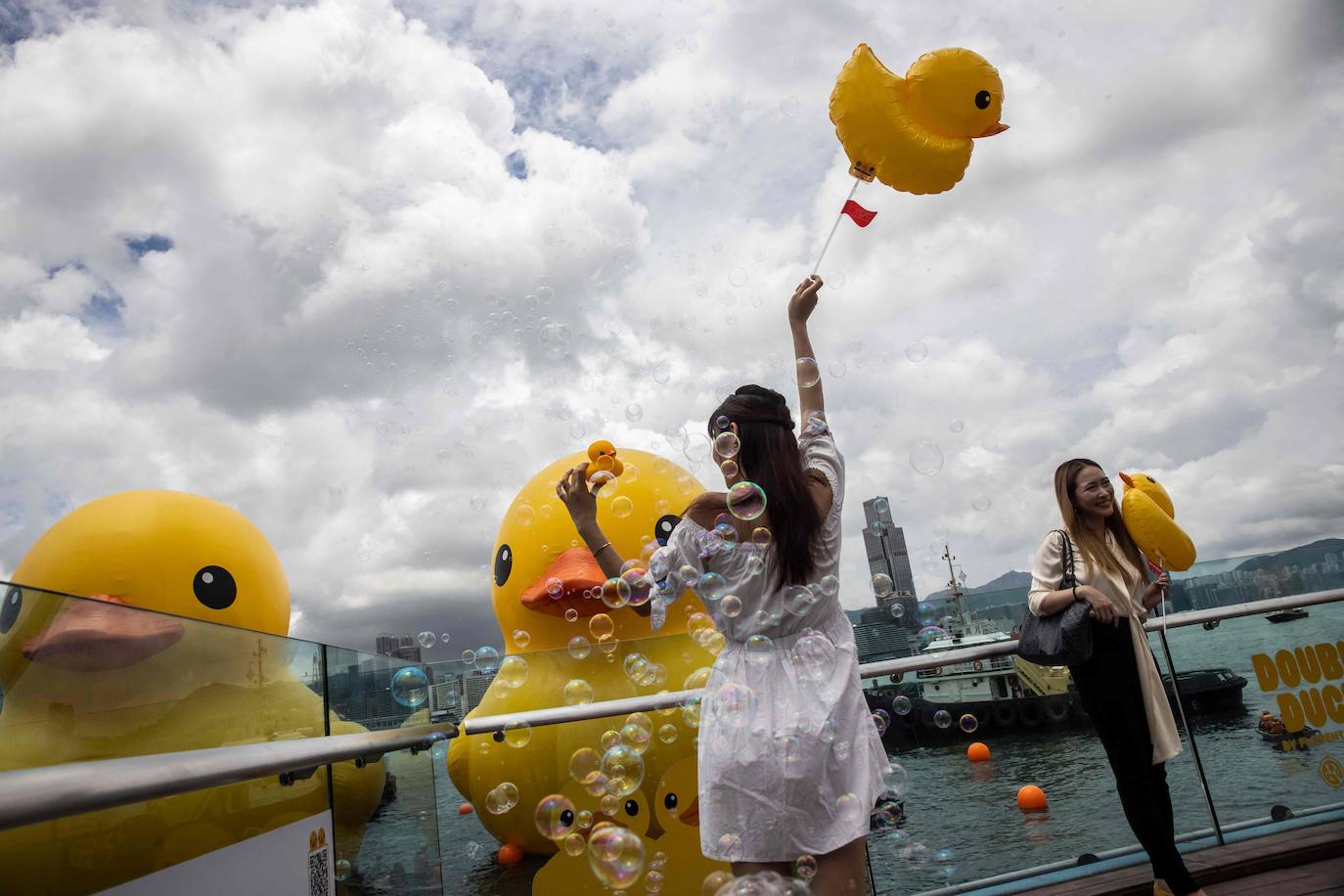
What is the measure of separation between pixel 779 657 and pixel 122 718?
1.27m

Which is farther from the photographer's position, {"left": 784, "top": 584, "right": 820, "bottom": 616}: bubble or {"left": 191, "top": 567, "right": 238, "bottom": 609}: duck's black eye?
{"left": 191, "top": 567, "right": 238, "bottom": 609}: duck's black eye

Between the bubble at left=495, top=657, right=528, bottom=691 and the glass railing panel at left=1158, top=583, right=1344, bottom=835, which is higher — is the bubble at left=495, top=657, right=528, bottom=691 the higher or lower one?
the higher one

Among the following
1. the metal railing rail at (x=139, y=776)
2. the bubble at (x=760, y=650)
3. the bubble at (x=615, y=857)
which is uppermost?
the bubble at (x=760, y=650)

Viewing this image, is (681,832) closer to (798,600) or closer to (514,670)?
(514,670)

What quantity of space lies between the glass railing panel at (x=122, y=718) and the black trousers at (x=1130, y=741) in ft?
8.33

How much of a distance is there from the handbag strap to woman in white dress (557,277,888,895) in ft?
4.66

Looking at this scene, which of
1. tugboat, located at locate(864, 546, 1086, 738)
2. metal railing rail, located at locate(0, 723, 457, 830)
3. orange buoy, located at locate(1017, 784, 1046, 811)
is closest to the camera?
metal railing rail, located at locate(0, 723, 457, 830)

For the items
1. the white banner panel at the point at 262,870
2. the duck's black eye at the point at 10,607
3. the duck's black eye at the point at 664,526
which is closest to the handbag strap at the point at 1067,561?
the duck's black eye at the point at 664,526

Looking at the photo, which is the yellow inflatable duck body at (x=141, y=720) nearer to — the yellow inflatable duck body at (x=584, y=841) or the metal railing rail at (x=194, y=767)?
the metal railing rail at (x=194, y=767)

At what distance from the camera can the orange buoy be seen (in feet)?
10.4

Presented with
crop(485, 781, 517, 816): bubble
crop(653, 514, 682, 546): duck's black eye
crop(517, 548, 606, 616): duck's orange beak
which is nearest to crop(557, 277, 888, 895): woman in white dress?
crop(485, 781, 517, 816): bubble

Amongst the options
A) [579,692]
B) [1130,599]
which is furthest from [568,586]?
[1130,599]

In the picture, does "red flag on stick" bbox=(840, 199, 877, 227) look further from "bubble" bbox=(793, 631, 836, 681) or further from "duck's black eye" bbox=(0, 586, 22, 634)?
"duck's black eye" bbox=(0, 586, 22, 634)

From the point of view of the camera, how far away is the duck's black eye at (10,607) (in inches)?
45.0
